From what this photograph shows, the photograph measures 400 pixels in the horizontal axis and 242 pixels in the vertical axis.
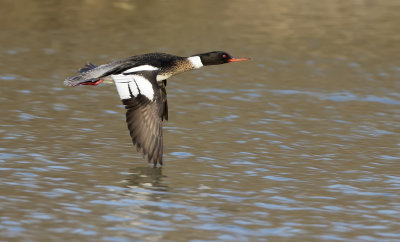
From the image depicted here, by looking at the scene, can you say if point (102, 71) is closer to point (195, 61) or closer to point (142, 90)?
point (142, 90)

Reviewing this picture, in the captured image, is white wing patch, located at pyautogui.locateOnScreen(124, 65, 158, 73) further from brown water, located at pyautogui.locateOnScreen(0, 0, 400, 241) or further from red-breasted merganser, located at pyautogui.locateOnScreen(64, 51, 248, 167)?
brown water, located at pyautogui.locateOnScreen(0, 0, 400, 241)

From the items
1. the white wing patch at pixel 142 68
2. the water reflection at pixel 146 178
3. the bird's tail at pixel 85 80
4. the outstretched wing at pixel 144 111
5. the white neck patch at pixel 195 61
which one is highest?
the white neck patch at pixel 195 61

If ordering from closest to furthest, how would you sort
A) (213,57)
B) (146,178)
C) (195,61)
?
(146,178) → (195,61) → (213,57)

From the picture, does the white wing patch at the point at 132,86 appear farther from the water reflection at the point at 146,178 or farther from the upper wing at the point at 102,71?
the water reflection at the point at 146,178

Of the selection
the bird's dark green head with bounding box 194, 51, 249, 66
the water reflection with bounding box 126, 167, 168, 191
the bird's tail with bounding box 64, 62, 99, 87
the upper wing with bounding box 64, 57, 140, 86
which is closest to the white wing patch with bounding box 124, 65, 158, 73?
the upper wing with bounding box 64, 57, 140, 86

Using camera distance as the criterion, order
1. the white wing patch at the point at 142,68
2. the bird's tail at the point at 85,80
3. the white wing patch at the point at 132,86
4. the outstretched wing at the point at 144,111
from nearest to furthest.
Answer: the outstretched wing at the point at 144,111 → the white wing patch at the point at 132,86 → the white wing patch at the point at 142,68 → the bird's tail at the point at 85,80

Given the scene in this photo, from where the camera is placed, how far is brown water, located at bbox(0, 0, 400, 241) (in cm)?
870

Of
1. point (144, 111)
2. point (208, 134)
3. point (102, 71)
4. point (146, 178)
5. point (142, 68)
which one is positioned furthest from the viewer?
point (208, 134)

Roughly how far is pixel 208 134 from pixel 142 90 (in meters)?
2.36

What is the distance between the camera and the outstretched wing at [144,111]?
33.7 ft

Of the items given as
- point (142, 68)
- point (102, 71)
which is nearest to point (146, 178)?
point (142, 68)

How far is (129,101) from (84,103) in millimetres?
3871

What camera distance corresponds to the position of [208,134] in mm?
12703

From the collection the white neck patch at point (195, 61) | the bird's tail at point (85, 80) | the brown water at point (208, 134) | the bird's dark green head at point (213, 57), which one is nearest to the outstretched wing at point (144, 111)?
the brown water at point (208, 134)
